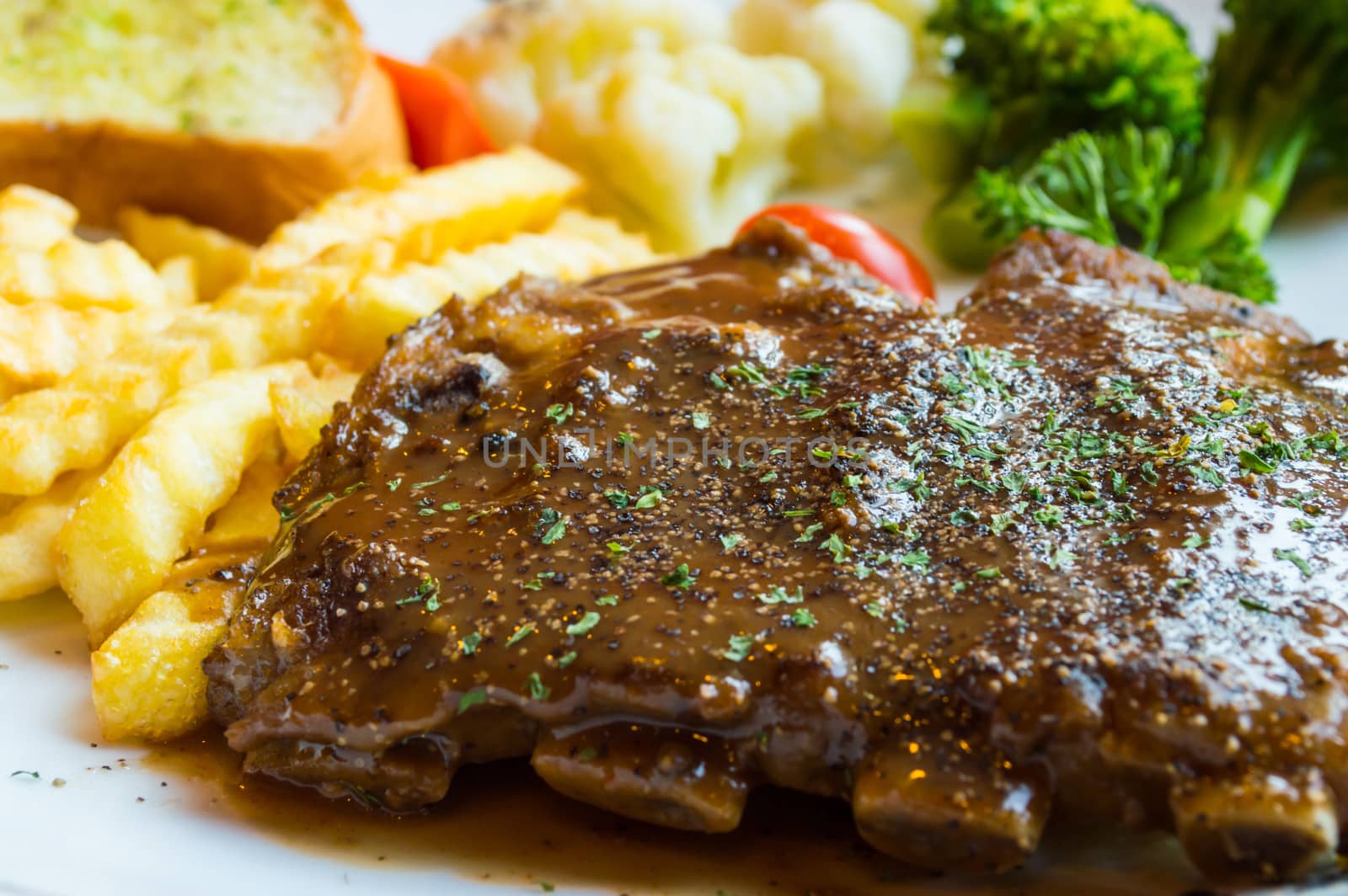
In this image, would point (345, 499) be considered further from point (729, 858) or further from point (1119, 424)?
point (1119, 424)

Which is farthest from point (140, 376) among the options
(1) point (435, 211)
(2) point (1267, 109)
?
(2) point (1267, 109)

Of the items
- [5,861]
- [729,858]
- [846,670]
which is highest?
[846,670]

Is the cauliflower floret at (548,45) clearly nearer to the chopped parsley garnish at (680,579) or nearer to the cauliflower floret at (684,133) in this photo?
the cauliflower floret at (684,133)

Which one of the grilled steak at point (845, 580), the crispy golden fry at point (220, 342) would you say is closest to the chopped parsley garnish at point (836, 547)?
the grilled steak at point (845, 580)

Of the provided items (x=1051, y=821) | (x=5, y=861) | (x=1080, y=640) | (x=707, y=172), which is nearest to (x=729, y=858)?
(x=1051, y=821)

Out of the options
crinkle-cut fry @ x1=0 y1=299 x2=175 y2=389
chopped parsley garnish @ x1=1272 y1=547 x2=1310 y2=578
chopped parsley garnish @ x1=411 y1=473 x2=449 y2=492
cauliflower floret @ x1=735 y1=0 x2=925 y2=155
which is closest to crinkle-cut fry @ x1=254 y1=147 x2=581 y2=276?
crinkle-cut fry @ x1=0 y1=299 x2=175 y2=389

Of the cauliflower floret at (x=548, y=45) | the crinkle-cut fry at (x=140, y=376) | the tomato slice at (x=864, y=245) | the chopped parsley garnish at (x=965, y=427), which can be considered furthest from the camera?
the cauliflower floret at (x=548, y=45)
